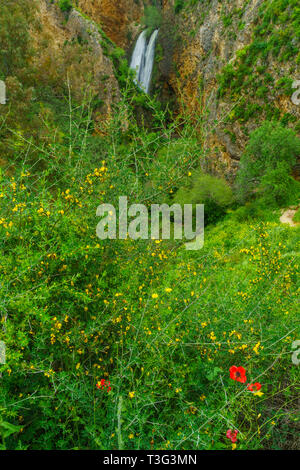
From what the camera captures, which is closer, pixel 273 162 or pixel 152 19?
pixel 273 162

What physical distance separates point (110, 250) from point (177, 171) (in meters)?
0.77

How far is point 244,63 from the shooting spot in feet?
59.7

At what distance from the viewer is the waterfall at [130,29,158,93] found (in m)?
26.9

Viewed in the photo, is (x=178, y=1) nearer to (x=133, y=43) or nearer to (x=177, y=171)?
(x=133, y=43)

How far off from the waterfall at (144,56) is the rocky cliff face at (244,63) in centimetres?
449

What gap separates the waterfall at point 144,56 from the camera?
88.3 ft

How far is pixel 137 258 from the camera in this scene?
6.97ft

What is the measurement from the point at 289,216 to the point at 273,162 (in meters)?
3.20

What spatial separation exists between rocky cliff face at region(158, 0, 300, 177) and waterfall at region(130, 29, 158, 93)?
14.7ft

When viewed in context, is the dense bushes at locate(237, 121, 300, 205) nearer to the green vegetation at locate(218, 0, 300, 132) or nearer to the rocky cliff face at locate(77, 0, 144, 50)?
the green vegetation at locate(218, 0, 300, 132)

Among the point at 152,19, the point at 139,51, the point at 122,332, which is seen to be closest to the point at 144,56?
the point at 139,51

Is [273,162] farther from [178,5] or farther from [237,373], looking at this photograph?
[178,5]

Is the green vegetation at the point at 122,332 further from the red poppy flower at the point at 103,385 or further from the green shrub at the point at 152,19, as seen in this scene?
the green shrub at the point at 152,19

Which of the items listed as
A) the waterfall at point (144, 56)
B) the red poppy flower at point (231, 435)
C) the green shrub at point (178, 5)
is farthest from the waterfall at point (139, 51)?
the red poppy flower at point (231, 435)
